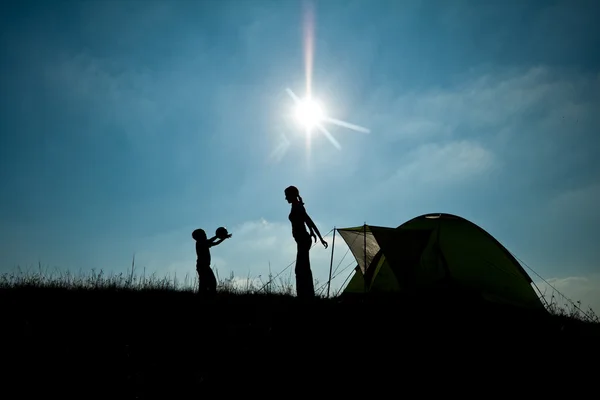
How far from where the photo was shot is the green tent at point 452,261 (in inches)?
352

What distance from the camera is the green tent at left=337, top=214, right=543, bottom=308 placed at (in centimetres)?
893

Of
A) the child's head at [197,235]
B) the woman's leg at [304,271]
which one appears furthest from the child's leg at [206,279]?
the woman's leg at [304,271]

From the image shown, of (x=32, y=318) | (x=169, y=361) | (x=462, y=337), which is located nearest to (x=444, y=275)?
(x=462, y=337)

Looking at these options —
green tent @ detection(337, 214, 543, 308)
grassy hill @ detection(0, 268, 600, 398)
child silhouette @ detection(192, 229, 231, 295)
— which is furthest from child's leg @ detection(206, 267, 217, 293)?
green tent @ detection(337, 214, 543, 308)

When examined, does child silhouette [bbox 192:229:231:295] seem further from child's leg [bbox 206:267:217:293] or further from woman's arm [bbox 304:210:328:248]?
woman's arm [bbox 304:210:328:248]

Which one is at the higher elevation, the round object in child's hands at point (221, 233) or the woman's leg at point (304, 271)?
the round object in child's hands at point (221, 233)

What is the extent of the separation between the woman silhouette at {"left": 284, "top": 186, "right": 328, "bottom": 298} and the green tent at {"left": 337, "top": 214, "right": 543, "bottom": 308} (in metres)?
1.92

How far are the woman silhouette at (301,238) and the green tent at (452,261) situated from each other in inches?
75.7

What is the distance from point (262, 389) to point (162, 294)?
517 centimetres

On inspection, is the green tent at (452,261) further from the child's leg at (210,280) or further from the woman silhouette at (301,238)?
the child's leg at (210,280)

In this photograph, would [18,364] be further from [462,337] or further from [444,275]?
[444,275]

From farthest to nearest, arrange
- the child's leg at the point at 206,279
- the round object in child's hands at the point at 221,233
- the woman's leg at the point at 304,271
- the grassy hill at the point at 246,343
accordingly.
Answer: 1. the round object in child's hands at the point at 221,233
2. the child's leg at the point at 206,279
3. the woman's leg at the point at 304,271
4. the grassy hill at the point at 246,343

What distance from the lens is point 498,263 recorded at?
9414mm

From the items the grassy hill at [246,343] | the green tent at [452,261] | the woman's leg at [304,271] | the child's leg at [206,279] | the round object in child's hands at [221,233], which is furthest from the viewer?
the round object in child's hands at [221,233]
